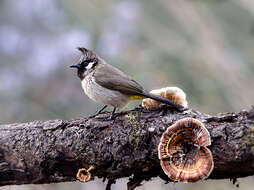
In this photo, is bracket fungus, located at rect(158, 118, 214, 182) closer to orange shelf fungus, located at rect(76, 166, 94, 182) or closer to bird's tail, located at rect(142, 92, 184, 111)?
bird's tail, located at rect(142, 92, 184, 111)

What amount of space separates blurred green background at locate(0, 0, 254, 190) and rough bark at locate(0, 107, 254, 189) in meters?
3.58

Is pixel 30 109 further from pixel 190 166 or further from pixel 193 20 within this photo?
pixel 190 166

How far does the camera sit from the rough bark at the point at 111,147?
8.94 ft

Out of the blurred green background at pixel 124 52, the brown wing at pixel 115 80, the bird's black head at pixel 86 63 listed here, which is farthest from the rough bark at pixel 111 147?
the blurred green background at pixel 124 52

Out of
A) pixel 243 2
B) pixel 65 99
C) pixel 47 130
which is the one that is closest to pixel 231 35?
pixel 243 2

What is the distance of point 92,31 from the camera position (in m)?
7.80

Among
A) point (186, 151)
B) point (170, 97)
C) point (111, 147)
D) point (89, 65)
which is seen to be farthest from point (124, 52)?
point (186, 151)

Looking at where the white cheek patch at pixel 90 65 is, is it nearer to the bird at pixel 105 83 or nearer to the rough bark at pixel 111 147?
the bird at pixel 105 83

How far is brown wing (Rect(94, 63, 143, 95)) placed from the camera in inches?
170

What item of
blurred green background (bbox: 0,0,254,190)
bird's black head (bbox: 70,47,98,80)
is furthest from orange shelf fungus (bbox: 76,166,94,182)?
blurred green background (bbox: 0,0,254,190)

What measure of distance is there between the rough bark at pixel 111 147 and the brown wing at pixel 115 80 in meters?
0.78

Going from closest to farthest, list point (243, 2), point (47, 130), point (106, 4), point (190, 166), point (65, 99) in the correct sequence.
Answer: point (190, 166)
point (47, 130)
point (65, 99)
point (243, 2)
point (106, 4)

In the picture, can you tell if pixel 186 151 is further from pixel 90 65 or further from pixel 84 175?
pixel 90 65

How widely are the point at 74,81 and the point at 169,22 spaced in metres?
2.63
